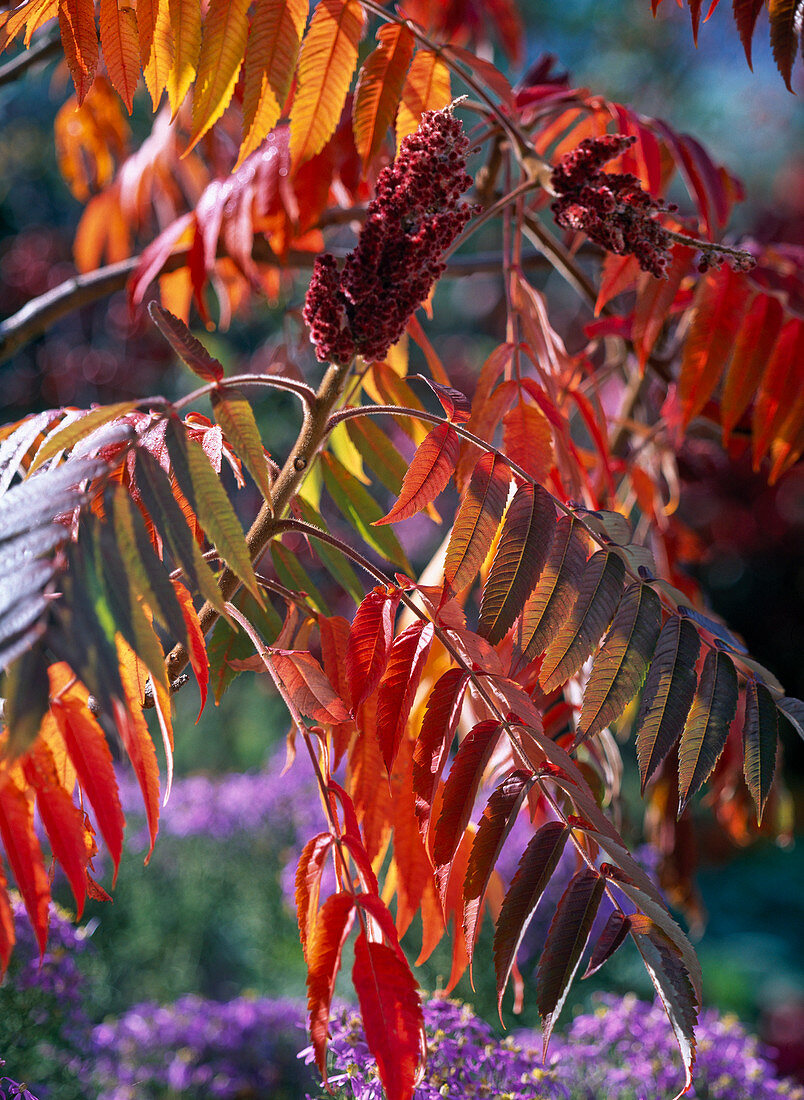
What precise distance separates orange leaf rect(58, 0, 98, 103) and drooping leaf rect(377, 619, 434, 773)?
659 millimetres

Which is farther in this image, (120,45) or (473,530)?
(120,45)

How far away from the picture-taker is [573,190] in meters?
1.02

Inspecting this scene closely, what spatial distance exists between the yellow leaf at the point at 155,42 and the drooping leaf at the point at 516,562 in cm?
59

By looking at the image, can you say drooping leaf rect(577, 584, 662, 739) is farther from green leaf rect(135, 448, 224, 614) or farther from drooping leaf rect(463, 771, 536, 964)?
green leaf rect(135, 448, 224, 614)

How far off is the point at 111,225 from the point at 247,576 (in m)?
2.18

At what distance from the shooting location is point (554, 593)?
2.67 feet

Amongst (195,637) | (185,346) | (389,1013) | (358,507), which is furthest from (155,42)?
(389,1013)

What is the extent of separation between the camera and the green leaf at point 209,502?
68cm

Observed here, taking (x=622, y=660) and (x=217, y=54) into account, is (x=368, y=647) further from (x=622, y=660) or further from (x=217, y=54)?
(x=217, y=54)

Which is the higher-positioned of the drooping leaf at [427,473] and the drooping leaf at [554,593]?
the drooping leaf at [427,473]

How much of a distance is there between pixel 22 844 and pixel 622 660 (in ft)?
1.69

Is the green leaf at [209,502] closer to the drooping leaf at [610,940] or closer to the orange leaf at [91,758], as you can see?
the orange leaf at [91,758]

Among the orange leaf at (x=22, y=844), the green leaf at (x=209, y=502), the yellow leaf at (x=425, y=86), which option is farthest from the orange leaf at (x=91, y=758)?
the yellow leaf at (x=425, y=86)

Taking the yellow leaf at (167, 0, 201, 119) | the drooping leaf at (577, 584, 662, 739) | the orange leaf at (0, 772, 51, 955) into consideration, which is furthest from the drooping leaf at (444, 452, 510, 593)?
the yellow leaf at (167, 0, 201, 119)
